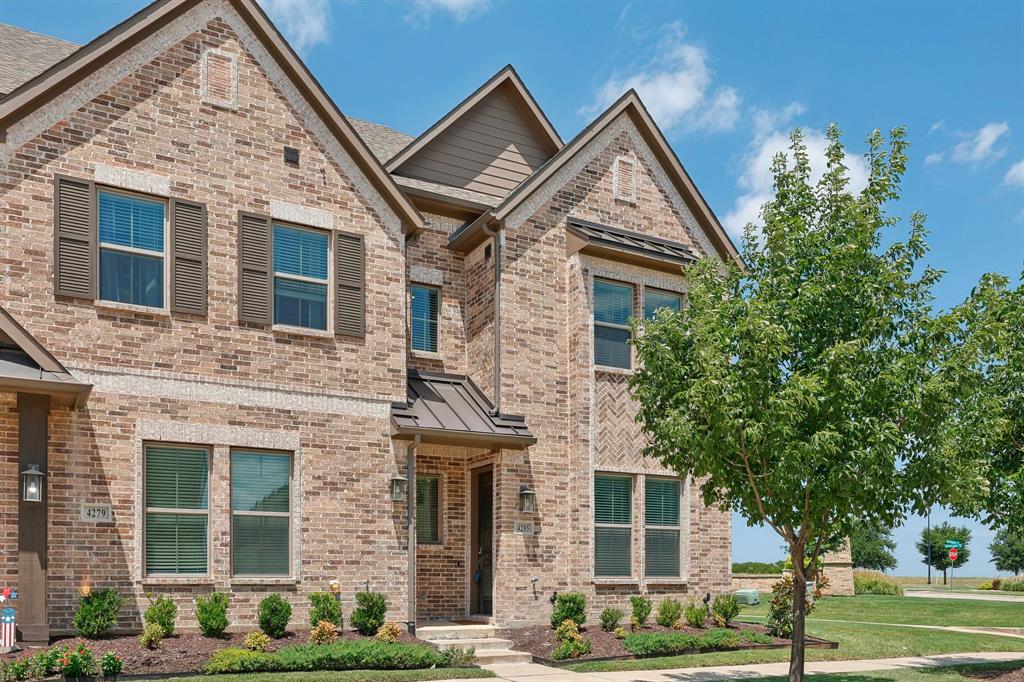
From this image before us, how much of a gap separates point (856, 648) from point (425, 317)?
31.6 feet

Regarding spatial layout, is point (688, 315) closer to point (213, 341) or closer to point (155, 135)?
point (213, 341)

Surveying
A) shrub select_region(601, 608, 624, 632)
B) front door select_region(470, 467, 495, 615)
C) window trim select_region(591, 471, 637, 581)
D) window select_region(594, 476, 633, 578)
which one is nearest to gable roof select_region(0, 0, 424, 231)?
front door select_region(470, 467, 495, 615)

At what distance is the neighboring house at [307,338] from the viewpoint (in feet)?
46.9

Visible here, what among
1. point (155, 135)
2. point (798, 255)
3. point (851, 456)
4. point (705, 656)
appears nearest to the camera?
point (851, 456)

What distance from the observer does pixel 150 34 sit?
51.3ft

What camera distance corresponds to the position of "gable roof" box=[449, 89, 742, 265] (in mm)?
18875

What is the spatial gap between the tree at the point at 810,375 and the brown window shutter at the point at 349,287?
5078mm

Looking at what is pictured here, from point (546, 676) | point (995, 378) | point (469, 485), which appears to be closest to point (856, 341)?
point (995, 378)

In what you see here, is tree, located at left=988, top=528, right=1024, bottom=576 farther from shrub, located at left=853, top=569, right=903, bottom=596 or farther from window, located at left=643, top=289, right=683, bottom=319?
window, located at left=643, top=289, right=683, bottom=319

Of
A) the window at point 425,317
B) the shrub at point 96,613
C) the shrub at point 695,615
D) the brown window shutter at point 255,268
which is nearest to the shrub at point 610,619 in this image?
the shrub at point 695,615

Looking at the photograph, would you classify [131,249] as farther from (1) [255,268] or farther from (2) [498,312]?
(2) [498,312]

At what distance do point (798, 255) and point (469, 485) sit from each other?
8.02 meters

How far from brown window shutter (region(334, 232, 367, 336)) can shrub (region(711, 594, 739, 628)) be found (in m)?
8.29

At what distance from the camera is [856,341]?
12.4 meters
